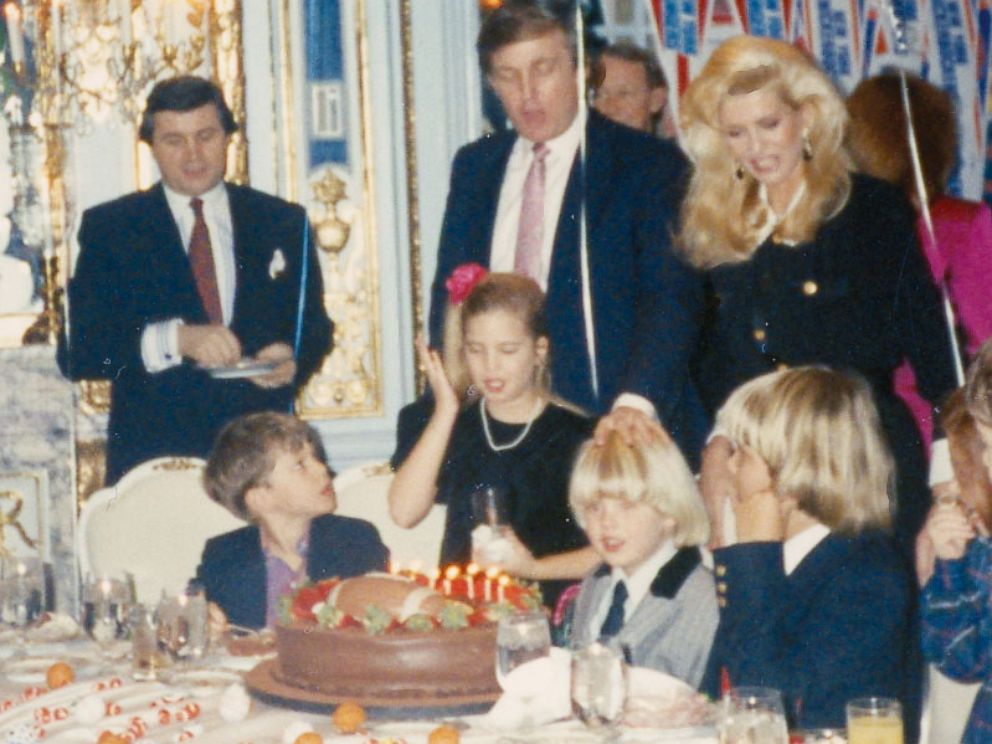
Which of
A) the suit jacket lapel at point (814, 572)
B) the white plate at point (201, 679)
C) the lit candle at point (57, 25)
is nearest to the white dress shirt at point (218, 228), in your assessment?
the lit candle at point (57, 25)

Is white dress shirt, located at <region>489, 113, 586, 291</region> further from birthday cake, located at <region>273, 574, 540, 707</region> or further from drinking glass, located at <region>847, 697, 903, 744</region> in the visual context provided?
drinking glass, located at <region>847, 697, 903, 744</region>

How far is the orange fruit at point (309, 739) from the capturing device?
185cm

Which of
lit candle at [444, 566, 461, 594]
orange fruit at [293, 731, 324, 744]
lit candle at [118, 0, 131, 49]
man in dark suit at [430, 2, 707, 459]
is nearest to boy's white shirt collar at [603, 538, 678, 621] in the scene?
lit candle at [444, 566, 461, 594]

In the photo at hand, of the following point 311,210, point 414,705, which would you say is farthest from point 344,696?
point 311,210

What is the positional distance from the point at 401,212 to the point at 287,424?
1510 millimetres

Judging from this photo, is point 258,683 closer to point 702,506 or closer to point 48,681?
point 48,681

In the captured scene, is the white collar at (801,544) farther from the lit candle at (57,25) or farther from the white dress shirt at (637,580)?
the lit candle at (57,25)

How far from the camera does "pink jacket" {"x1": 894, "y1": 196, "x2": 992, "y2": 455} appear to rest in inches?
115

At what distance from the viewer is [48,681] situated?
7.57 ft

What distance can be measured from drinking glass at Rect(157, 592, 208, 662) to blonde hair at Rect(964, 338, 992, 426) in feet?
3.44

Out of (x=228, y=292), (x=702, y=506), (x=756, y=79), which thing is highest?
(x=756, y=79)

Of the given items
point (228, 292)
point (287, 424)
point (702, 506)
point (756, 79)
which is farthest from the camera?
A: point (228, 292)

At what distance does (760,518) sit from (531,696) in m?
0.49

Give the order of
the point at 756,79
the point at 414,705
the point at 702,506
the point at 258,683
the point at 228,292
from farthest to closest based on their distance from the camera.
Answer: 1. the point at 228,292
2. the point at 756,79
3. the point at 702,506
4. the point at 258,683
5. the point at 414,705
